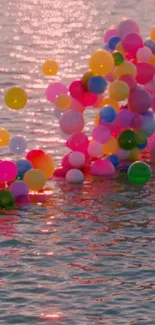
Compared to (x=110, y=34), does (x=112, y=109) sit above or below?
below

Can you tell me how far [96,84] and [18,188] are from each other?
2.35 m

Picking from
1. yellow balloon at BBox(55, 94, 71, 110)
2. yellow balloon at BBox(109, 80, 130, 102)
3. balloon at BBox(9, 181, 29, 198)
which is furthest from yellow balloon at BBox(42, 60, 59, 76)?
balloon at BBox(9, 181, 29, 198)

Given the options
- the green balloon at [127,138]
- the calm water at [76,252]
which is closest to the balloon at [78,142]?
the green balloon at [127,138]

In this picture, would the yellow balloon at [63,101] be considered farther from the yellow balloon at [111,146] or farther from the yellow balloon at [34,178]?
the yellow balloon at [34,178]

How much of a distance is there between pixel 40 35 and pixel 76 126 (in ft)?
45.0

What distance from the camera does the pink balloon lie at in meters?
17.4

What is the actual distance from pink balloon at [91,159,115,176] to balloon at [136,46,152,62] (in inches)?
75.8

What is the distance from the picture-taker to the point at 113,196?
1662 cm

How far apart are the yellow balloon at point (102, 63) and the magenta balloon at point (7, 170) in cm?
227

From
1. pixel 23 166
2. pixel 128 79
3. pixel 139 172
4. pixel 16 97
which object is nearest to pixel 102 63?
pixel 128 79

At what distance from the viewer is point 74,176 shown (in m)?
17.1

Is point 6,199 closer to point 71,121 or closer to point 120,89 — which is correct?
point 71,121

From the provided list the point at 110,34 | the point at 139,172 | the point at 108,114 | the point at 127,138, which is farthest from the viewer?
the point at 110,34

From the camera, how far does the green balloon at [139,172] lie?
16719 millimetres
